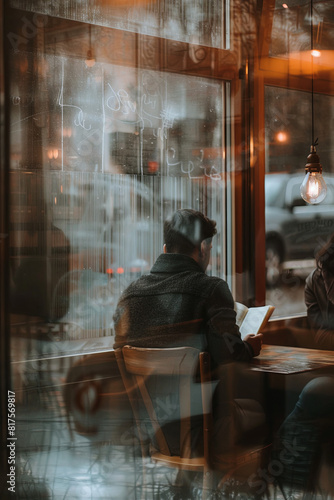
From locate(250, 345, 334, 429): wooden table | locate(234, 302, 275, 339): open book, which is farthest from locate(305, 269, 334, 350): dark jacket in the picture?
locate(250, 345, 334, 429): wooden table

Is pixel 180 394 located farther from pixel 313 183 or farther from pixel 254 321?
pixel 313 183

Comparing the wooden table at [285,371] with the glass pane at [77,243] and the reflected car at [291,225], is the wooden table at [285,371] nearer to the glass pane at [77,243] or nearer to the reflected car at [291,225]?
the glass pane at [77,243]

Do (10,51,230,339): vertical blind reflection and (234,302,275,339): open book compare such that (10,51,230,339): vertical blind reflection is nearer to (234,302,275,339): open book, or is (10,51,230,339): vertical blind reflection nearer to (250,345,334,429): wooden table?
(234,302,275,339): open book

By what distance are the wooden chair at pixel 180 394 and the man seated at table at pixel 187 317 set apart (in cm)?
8

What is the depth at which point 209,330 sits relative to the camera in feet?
6.41

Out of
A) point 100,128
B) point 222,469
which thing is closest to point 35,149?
point 100,128

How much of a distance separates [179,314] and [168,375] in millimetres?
283

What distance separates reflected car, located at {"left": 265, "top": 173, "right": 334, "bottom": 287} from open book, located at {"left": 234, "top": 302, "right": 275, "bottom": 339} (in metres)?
0.51

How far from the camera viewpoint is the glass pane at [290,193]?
10.4 ft

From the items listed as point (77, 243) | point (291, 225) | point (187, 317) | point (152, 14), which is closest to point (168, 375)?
point (187, 317)

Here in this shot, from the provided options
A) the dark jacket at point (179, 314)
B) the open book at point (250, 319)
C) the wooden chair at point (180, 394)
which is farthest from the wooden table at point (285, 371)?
the wooden chair at point (180, 394)

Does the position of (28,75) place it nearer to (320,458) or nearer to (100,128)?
(100,128)

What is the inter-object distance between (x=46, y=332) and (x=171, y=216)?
670 mm

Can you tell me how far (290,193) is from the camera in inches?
132
